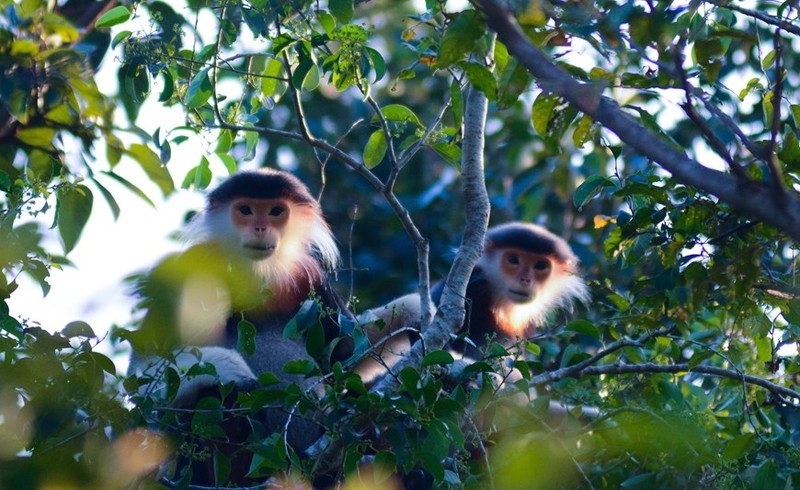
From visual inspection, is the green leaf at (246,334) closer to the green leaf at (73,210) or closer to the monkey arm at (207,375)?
the green leaf at (73,210)

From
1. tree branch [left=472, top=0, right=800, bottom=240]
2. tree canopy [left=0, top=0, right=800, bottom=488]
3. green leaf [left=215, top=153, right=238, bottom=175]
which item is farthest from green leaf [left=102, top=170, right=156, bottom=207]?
tree branch [left=472, top=0, right=800, bottom=240]

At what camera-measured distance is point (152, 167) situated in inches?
121

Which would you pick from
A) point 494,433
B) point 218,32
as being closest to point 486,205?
point 494,433

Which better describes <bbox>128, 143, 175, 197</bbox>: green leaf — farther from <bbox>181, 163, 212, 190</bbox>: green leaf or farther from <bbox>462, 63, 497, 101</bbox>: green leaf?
<bbox>462, 63, 497, 101</bbox>: green leaf

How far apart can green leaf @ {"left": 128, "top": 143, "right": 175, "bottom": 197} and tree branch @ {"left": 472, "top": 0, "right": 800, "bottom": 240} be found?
1.60m

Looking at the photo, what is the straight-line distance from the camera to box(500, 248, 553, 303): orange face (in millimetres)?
5556

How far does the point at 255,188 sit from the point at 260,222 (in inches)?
10.3

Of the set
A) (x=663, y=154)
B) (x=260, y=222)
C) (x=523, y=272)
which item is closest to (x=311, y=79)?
(x=260, y=222)

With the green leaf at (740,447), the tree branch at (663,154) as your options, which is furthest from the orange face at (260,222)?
the tree branch at (663,154)

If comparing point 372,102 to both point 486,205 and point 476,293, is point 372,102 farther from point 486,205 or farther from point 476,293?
point 476,293

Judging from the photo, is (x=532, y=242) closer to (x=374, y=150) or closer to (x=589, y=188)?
(x=374, y=150)

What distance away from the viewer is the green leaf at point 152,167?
3.05m

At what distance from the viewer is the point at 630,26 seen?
2312 millimetres

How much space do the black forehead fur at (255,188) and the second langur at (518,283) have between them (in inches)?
38.3
